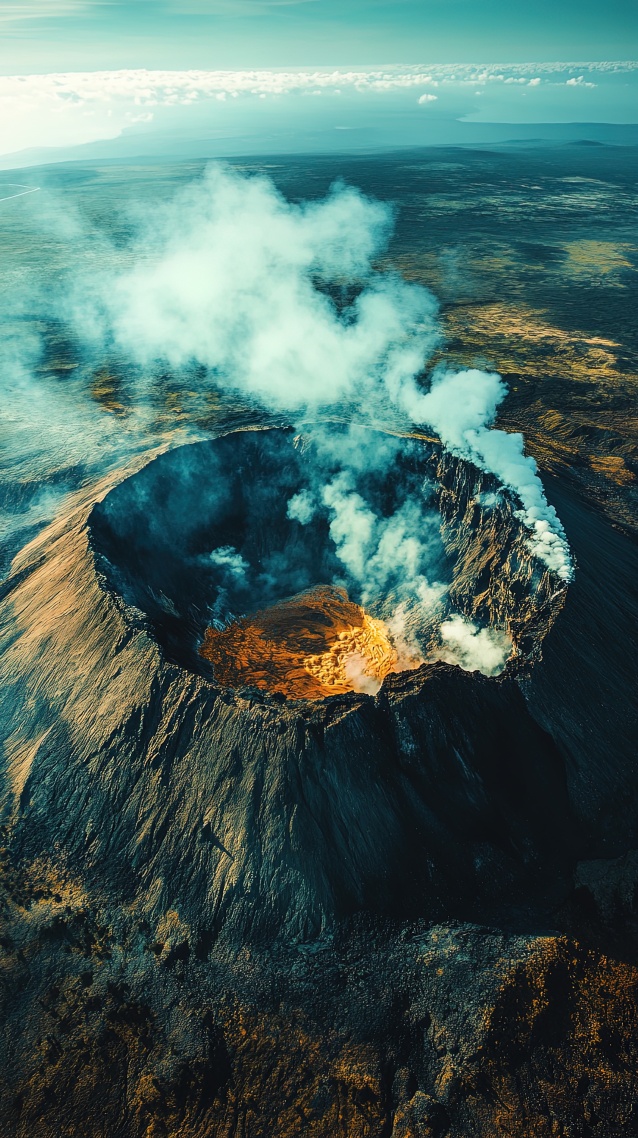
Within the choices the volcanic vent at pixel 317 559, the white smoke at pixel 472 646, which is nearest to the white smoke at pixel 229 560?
the volcanic vent at pixel 317 559

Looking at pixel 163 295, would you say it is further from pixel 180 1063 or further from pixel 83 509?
pixel 180 1063

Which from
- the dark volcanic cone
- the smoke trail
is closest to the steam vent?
the dark volcanic cone

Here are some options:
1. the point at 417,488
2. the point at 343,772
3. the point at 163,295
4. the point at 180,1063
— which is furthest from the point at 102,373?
the point at 180,1063

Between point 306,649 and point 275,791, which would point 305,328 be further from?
point 275,791

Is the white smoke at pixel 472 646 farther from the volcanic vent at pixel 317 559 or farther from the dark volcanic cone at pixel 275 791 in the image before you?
the dark volcanic cone at pixel 275 791

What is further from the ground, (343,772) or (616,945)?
(343,772)

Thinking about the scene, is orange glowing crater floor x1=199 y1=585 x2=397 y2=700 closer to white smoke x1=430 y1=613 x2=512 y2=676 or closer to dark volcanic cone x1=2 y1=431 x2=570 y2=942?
white smoke x1=430 y1=613 x2=512 y2=676

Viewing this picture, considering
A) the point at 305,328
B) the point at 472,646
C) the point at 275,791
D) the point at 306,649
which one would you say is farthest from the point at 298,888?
the point at 305,328
